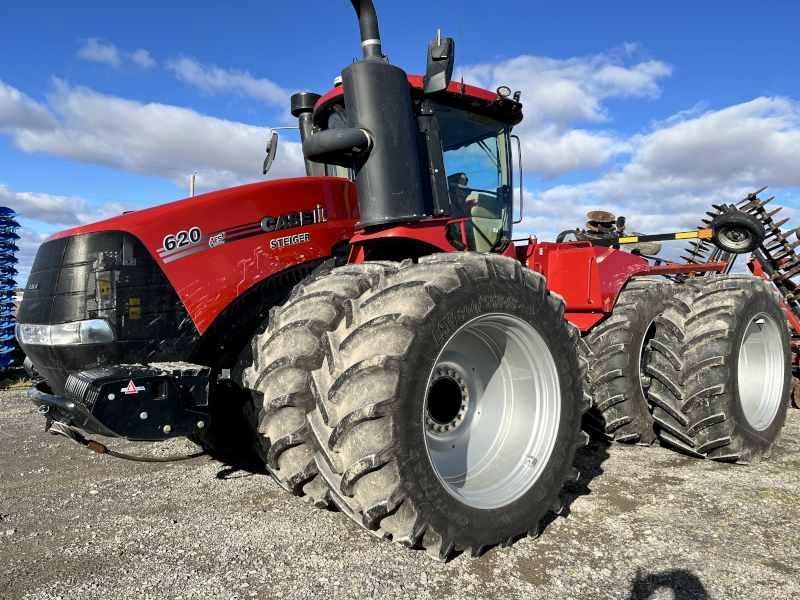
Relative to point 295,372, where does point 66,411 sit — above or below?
below

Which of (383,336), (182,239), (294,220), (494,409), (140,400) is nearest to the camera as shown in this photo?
(383,336)

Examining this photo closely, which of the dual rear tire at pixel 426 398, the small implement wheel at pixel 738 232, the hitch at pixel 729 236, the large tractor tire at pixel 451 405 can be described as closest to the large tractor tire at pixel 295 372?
the dual rear tire at pixel 426 398

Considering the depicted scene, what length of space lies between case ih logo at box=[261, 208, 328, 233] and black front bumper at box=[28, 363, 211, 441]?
1.00m

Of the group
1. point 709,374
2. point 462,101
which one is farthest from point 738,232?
point 462,101

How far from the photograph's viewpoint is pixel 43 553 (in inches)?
116

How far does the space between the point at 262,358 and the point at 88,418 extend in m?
0.84

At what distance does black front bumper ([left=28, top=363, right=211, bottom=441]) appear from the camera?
8.53 ft

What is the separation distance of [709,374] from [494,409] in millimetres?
1887

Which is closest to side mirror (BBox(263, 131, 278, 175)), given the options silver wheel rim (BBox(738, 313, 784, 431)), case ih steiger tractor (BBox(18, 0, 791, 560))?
case ih steiger tractor (BBox(18, 0, 791, 560))

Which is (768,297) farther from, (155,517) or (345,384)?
(155,517)

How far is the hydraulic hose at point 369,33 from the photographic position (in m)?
3.52

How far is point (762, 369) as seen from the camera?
16.9 feet

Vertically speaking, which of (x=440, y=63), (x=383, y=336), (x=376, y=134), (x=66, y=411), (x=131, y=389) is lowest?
(x=66, y=411)

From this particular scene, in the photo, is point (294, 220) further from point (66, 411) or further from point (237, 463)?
point (237, 463)
